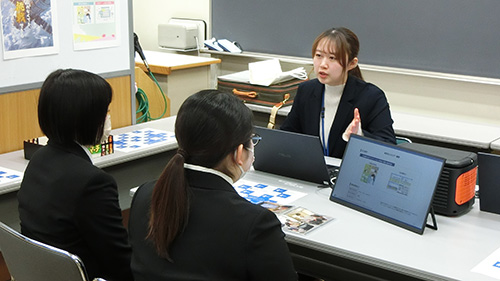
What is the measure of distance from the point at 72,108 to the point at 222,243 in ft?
2.48

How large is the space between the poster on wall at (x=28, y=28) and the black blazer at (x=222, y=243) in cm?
184

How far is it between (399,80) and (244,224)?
3.25m

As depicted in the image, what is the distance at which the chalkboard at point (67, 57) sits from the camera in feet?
10.2

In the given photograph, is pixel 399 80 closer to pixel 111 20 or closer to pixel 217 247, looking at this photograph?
pixel 111 20

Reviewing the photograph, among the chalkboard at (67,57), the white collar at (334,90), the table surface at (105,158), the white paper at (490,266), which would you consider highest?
the chalkboard at (67,57)

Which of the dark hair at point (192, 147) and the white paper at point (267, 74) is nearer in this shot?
the dark hair at point (192, 147)

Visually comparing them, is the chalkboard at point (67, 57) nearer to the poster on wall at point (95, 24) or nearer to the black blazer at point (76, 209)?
the poster on wall at point (95, 24)

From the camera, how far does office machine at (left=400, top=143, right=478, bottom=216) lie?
7.45ft

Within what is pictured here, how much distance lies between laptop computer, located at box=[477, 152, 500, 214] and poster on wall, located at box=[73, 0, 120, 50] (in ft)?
7.02

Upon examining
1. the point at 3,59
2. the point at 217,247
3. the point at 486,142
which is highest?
the point at 3,59

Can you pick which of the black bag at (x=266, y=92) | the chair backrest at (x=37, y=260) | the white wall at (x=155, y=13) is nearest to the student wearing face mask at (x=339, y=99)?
the black bag at (x=266, y=92)

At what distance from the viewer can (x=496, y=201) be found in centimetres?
236

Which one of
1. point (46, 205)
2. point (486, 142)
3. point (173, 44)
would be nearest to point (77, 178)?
point (46, 205)

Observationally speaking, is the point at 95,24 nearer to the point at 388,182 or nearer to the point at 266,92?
the point at 266,92
